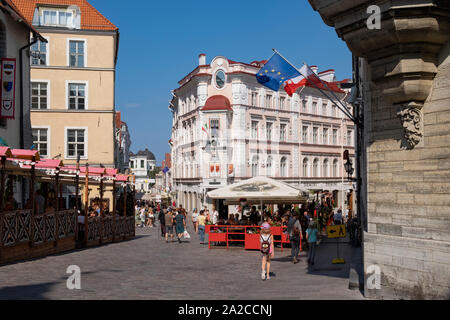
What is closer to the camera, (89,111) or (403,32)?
(403,32)

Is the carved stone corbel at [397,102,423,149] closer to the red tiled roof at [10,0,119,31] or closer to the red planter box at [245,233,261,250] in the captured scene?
the red planter box at [245,233,261,250]

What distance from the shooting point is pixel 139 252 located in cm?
1902

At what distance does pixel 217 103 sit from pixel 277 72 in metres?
30.1

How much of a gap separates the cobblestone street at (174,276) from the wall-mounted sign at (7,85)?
7.22 m

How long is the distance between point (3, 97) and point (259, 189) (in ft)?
37.9

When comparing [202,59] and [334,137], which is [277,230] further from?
[334,137]

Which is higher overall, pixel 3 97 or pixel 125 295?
pixel 3 97

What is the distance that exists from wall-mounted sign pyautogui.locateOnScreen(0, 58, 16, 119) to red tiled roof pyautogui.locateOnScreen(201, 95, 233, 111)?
26.8 meters

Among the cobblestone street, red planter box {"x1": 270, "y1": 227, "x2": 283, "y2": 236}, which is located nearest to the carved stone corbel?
the cobblestone street

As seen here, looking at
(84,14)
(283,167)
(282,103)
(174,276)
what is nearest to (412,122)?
(174,276)

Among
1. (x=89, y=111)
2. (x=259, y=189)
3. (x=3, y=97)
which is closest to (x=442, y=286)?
(x=259, y=189)

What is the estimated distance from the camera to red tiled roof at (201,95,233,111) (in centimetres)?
4672
